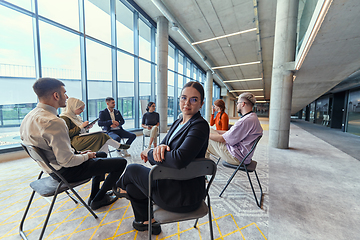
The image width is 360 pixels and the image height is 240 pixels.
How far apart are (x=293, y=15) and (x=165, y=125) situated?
5966 millimetres

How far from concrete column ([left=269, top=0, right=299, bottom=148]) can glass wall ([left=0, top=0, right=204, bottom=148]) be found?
5.34 m

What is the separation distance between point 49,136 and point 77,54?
4538 millimetres

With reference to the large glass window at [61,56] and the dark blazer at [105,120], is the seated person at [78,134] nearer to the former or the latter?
the dark blazer at [105,120]

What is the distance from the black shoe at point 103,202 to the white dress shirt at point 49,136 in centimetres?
69

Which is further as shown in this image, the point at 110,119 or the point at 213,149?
the point at 110,119

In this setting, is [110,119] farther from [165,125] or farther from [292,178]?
[292,178]

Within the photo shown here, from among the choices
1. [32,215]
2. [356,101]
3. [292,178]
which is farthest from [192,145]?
[356,101]

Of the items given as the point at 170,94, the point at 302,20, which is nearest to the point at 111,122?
the point at 302,20

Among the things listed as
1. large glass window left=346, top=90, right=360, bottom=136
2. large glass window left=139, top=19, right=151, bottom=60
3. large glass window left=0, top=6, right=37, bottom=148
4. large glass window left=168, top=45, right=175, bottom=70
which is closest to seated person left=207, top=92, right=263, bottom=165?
large glass window left=0, top=6, right=37, bottom=148

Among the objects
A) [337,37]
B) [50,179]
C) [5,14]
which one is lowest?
[50,179]

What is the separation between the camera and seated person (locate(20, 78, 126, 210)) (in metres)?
1.22

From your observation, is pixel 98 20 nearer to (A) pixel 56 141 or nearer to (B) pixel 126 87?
(B) pixel 126 87

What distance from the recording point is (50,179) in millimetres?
1505

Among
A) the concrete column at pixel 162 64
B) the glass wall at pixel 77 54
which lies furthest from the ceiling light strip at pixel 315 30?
the glass wall at pixel 77 54
